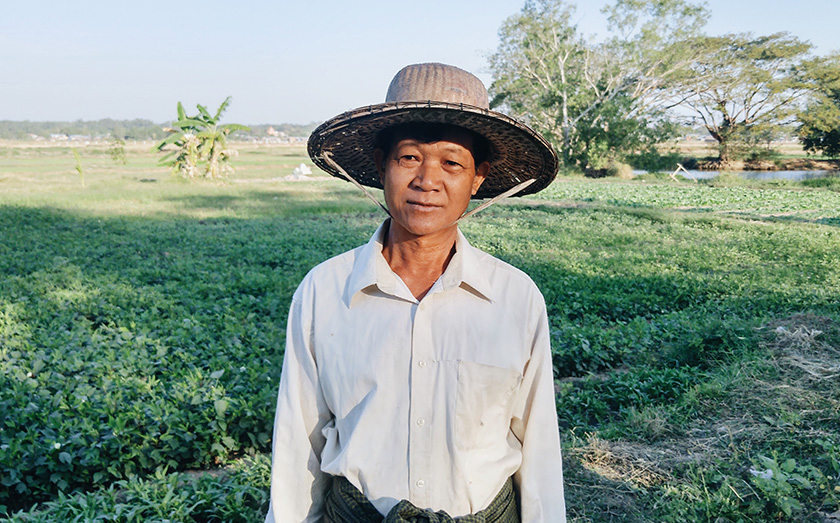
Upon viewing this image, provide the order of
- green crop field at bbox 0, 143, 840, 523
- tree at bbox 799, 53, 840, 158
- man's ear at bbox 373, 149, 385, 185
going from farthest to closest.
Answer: tree at bbox 799, 53, 840, 158 → green crop field at bbox 0, 143, 840, 523 → man's ear at bbox 373, 149, 385, 185

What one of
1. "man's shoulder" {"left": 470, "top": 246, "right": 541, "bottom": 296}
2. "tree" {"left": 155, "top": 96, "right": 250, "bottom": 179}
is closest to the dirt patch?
"man's shoulder" {"left": 470, "top": 246, "right": 541, "bottom": 296}

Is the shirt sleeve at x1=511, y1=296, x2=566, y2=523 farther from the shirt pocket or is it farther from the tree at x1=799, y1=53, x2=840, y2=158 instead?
the tree at x1=799, y1=53, x2=840, y2=158

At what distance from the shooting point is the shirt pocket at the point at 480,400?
1.45m

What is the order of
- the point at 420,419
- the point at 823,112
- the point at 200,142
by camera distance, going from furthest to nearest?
the point at 823,112
the point at 200,142
the point at 420,419

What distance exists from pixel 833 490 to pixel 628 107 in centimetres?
3757

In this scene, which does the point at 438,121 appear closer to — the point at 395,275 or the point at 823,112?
the point at 395,275

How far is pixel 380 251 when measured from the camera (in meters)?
A: 1.60

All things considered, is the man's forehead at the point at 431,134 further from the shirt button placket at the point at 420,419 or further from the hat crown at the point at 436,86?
the shirt button placket at the point at 420,419

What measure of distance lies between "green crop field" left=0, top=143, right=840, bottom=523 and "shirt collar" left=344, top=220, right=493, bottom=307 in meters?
1.79

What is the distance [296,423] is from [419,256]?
1.77 ft

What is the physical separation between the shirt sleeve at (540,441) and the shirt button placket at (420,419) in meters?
0.28

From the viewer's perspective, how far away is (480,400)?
1.46m

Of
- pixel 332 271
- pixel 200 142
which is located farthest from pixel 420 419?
pixel 200 142

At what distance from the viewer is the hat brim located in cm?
147
